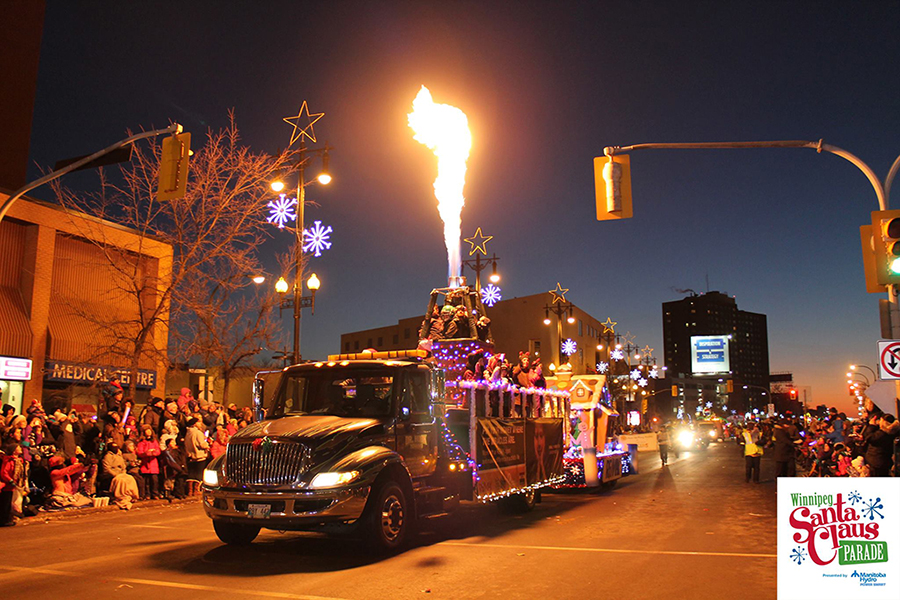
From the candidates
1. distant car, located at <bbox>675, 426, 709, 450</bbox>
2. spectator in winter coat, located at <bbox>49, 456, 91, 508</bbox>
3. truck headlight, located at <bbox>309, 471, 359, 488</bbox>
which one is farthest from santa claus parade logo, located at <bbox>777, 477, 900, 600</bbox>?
distant car, located at <bbox>675, 426, 709, 450</bbox>

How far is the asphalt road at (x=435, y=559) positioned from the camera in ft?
24.7

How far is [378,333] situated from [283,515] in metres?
77.5

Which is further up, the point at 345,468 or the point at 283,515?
the point at 345,468

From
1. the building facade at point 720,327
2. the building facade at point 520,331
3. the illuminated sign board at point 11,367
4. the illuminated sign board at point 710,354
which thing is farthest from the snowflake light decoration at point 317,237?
the building facade at point 720,327

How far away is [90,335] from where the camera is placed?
2911 centimetres

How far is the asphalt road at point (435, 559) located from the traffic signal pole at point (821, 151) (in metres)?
4.01

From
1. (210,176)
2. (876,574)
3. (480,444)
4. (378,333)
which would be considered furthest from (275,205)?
(378,333)

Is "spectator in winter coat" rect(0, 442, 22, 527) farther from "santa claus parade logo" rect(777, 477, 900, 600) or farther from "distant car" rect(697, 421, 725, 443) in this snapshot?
"distant car" rect(697, 421, 725, 443)

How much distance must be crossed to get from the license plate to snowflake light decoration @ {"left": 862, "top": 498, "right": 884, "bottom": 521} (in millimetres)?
6447

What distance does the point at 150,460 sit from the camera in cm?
1677

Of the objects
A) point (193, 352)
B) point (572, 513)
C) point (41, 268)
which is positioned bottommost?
point (572, 513)

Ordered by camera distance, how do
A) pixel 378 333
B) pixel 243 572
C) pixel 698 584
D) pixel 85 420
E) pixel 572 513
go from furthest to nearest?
pixel 378 333, pixel 85 420, pixel 572 513, pixel 243 572, pixel 698 584

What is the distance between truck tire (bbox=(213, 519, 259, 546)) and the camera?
9867 mm

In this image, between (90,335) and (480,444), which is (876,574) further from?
(90,335)
